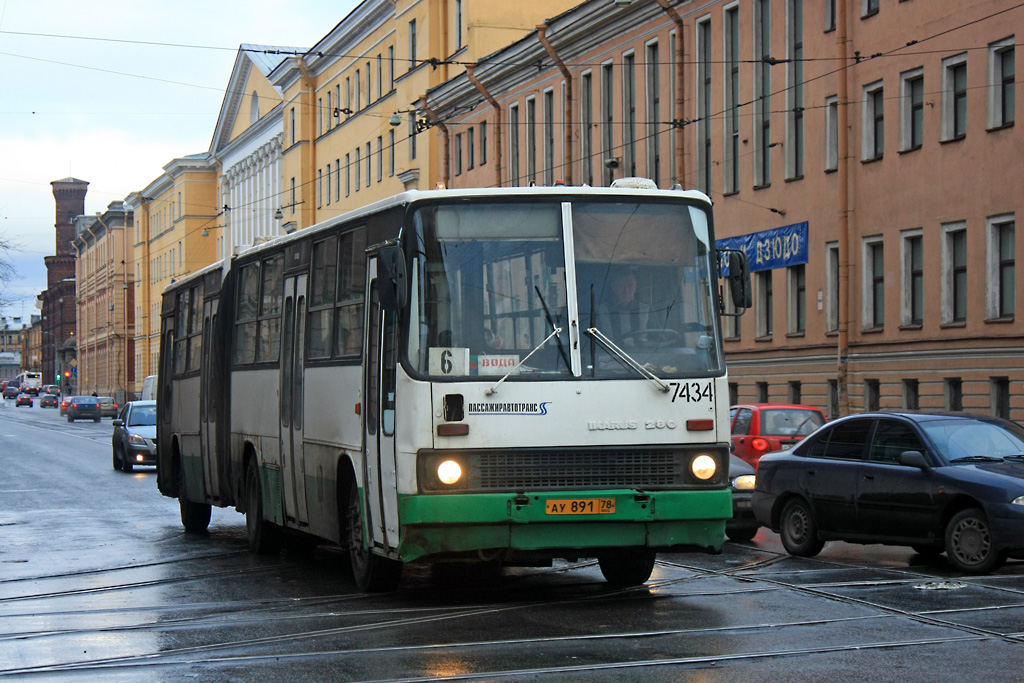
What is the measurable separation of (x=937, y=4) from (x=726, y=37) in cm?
857

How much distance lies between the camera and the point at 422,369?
1091cm

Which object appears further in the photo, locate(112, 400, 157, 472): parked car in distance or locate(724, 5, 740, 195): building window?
locate(724, 5, 740, 195): building window

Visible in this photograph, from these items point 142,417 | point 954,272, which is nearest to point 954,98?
point 954,272

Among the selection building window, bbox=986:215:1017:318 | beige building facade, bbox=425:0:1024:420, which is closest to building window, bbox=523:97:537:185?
beige building facade, bbox=425:0:1024:420

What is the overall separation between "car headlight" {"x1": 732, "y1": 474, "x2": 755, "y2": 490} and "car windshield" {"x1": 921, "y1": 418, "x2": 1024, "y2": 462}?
3.63 meters

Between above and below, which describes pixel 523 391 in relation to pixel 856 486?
above

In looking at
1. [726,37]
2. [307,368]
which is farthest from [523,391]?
Result: [726,37]

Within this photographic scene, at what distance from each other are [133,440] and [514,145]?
70.7ft

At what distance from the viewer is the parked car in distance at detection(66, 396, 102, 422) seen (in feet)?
295

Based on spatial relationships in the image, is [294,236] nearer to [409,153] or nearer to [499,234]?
[499,234]

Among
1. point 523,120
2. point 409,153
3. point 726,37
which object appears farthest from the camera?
point 409,153

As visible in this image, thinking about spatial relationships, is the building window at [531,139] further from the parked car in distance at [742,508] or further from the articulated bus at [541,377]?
the articulated bus at [541,377]

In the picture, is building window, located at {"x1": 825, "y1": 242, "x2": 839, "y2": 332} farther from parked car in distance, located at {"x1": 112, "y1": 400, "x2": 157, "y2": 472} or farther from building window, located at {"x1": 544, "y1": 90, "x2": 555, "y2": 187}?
parked car in distance, located at {"x1": 112, "y1": 400, "x2": 157, "y2": 472}

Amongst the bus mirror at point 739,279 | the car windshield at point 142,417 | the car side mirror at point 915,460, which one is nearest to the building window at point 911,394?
the car windshield at point 142,417
